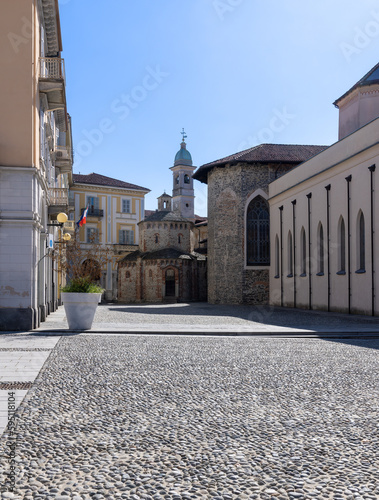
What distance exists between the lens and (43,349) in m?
10.8

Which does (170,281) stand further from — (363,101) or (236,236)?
(363,101)

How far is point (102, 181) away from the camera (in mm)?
57031

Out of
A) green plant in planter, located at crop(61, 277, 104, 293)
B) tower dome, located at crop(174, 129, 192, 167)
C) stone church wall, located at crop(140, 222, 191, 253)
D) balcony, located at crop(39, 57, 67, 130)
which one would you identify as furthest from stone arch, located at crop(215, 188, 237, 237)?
tower dome, located at crop(174, 129, 192, 167)

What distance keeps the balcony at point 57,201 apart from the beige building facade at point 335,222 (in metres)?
11.5

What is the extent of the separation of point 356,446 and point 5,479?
259 cm

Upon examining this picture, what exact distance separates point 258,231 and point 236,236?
1488mm

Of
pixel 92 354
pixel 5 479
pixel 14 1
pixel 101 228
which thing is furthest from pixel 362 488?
pixel 101 228

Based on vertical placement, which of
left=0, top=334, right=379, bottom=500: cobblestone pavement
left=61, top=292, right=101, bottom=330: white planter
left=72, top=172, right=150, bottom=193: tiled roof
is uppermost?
left=72, top=172, right=150, bottom=193: tiled roof

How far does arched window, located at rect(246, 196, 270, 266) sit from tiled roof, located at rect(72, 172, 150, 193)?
22.8m

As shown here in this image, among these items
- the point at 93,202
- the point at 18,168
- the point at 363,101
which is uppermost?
the point at 363,101

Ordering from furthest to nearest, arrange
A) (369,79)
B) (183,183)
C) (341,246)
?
(183,183)
(369,79)
(341,246)

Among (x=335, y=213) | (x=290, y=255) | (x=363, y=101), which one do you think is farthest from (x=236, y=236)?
(x=335, y=213)

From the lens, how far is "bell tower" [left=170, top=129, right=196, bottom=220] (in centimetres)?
9262

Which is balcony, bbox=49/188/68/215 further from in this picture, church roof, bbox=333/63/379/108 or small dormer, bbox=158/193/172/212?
small dormer, bbox=158/193/172/212
